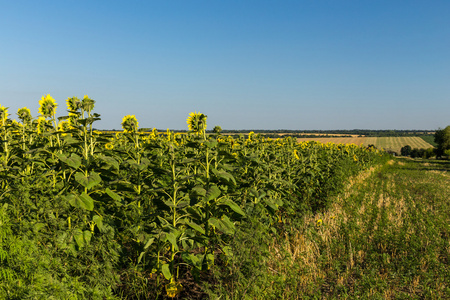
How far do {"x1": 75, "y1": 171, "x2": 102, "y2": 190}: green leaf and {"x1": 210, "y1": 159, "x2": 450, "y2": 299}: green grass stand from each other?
1748 millimetres

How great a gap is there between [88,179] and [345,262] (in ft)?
13.8

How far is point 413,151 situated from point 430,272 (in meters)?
88.3

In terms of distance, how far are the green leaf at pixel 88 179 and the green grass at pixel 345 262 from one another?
1748 mm

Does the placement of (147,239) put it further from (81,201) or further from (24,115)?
(24,115)

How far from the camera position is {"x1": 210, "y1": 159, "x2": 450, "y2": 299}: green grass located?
3.53 meters

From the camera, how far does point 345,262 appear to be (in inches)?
195

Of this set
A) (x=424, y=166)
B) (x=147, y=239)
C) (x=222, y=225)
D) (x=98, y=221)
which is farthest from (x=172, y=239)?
(x=424, y=166)

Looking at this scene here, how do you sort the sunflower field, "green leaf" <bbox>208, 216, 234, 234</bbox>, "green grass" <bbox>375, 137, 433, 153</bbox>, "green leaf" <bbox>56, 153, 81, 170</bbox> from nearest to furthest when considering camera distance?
the sunflower field → "green leaf" <bbox>56, 153, 81, 170</bbox> → "green leaf" <bbox>208, 216, 234, 234</bbox> → "green grass" <bbox>375, 137, 433, 153</bbox>

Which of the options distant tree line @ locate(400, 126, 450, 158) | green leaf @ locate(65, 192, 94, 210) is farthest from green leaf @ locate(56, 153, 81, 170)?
distant tree line @ locate(400, 126, 450, 158)

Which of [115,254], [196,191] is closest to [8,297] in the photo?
[115,254]

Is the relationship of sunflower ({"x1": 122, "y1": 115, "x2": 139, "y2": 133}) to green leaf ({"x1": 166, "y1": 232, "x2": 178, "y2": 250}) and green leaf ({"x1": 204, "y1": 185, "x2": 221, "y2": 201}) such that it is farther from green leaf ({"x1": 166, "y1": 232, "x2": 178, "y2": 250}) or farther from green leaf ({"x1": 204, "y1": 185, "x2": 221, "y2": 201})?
green leaf ({"x1": 166, "y1": 232, "x2": 178, "y2": 250})

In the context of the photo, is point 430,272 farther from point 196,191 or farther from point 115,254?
point 115,254

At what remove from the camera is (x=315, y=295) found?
3713 mm

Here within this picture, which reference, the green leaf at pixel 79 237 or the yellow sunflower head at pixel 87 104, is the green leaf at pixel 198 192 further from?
the yellow sunflower head at pixel 87 104
